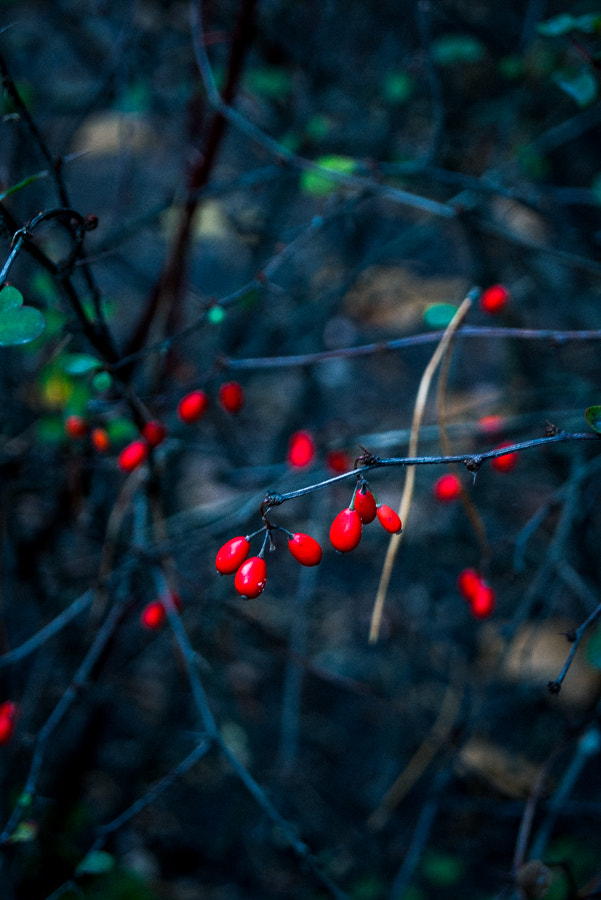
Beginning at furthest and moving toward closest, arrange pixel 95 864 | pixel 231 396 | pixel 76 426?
pixel 76 426, pixel 231 396, pixel 95 864

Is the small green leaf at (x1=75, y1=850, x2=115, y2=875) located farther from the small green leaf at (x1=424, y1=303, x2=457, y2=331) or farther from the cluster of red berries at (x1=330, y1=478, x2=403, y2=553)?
the small green leaf at (x1=424, y1=303, x2=457, y2=331)

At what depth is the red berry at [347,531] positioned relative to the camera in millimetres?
846

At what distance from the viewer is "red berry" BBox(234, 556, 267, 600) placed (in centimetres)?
86

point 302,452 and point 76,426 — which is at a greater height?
point 76,426

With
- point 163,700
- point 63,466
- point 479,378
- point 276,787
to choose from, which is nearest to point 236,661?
point 163,700

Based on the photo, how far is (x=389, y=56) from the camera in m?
2.56

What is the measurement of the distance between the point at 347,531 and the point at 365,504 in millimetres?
48

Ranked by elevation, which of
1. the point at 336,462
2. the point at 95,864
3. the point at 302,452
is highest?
the point at 302,452

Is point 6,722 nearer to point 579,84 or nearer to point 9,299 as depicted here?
point 9,299

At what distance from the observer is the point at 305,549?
2.89 ft

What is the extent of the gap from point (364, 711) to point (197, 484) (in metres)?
1.14

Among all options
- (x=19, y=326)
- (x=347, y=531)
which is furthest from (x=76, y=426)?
(x=347, y=531)

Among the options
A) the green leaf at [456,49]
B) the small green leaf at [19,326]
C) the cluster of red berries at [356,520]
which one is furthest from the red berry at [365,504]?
the green leaf at [456,49]

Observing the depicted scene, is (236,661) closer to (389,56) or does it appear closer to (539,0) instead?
(389,56)
